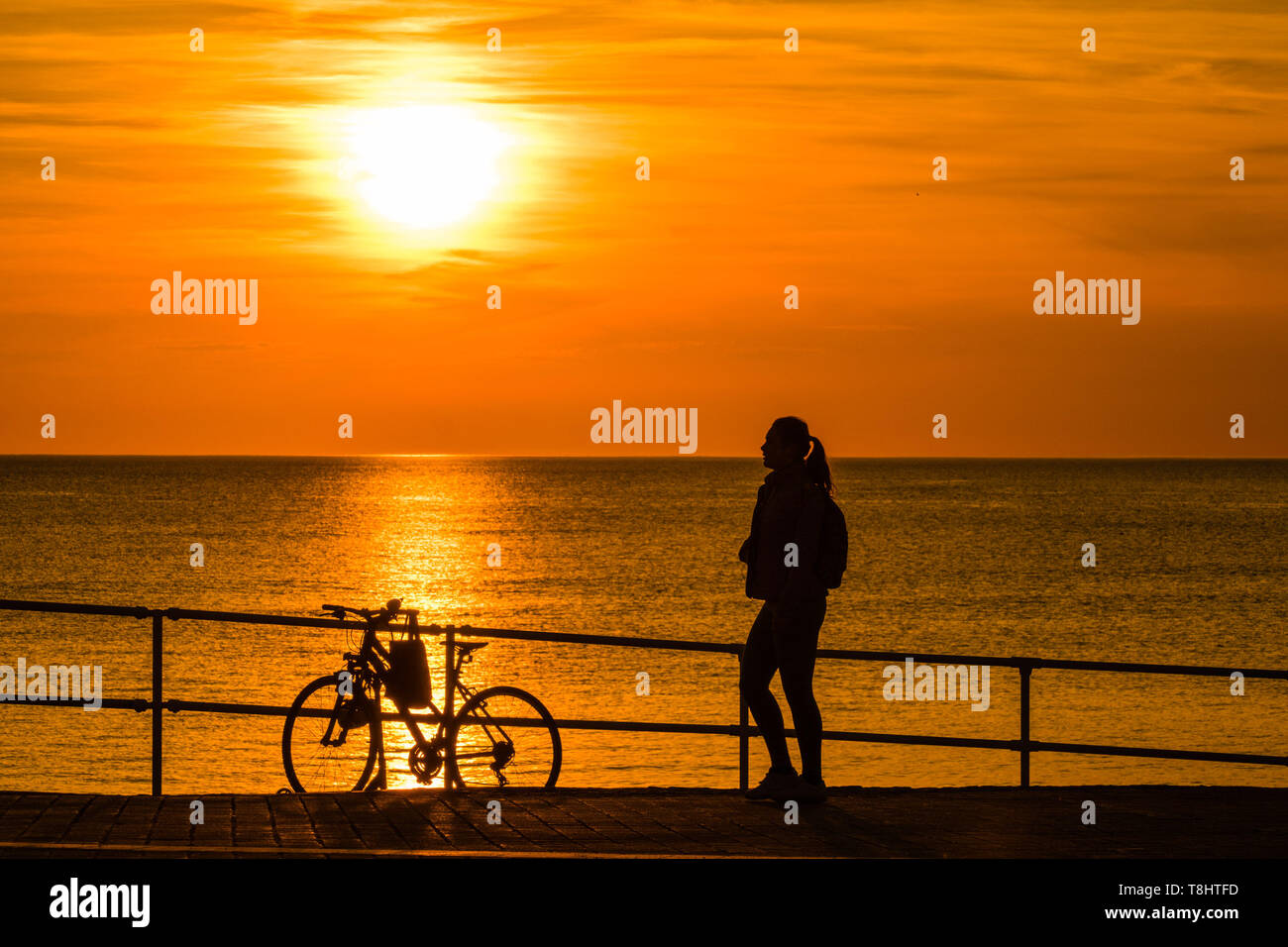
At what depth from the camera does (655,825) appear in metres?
8.53

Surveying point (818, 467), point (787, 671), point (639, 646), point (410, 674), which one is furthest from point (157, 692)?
point (818, 467)

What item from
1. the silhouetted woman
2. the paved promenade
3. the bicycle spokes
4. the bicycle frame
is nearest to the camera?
the paved promenade

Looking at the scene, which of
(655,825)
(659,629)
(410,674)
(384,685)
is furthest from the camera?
(659,629)

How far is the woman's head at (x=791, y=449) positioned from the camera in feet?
30.5

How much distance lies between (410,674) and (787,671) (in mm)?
3045

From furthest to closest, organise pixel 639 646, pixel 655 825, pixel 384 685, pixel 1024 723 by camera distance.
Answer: pixel 384 685
pixel 639 646
pixel 1024 723
pixel 655 825

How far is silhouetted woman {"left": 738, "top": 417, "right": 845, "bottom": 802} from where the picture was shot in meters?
9.24

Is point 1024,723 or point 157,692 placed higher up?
point 157,692

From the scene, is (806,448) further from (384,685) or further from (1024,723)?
(384,685)

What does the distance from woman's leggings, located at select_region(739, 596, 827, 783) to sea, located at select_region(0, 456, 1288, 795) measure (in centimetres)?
1164

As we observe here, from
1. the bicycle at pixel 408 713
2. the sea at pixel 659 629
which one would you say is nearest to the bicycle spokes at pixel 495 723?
the bicycle at pixel 408 713

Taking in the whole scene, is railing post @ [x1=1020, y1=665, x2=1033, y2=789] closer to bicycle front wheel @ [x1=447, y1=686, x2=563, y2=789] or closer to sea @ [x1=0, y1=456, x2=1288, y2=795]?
bicycle front wheel @ [x1=447, y1=686, x2=563, y2=789]

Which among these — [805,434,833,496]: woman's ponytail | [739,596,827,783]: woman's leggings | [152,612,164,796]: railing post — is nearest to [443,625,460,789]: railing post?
[152,612,164,796]: railing post
